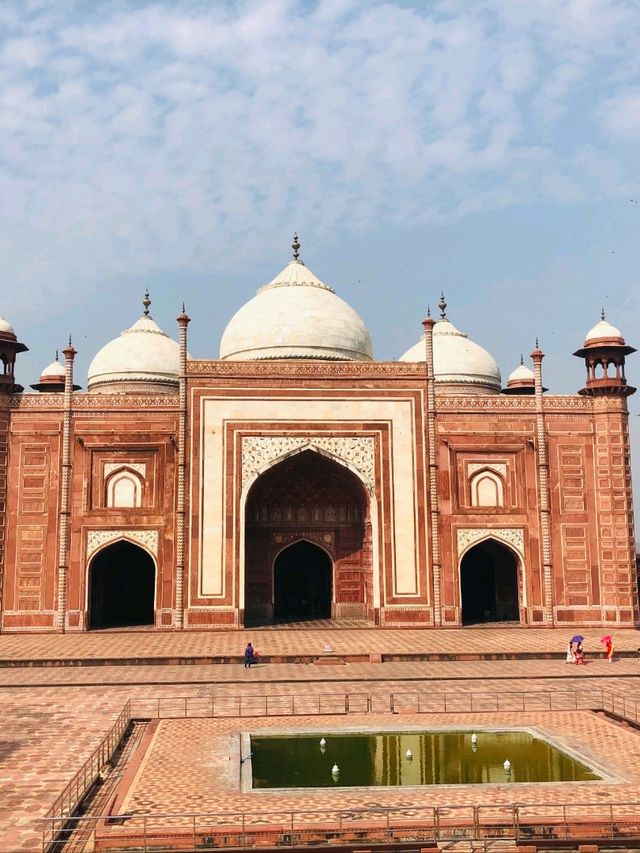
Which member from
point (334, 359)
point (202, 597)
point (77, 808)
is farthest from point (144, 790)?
point (334, 359)

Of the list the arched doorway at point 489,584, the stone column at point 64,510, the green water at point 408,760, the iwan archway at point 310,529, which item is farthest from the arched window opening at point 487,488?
the green water at point 408,760

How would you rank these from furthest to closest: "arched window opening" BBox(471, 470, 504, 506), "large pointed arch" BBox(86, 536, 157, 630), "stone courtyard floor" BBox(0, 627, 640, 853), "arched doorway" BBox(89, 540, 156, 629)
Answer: "arched doorway" BBox(89, 540, 156, 629) → "large pointed arch" BBox(86, 536, 157, 630) → "arched window opening" BBox(471, 470, 504, 506) → "stone courtyard floor" BBox(0, 627, 640, 853)

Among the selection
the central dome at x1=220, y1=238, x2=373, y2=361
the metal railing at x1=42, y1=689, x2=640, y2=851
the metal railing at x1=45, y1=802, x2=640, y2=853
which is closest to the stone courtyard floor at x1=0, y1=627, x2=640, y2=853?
the metal railing at x1=42, y1=689, x2=640, y2=851

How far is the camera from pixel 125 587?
21.7m

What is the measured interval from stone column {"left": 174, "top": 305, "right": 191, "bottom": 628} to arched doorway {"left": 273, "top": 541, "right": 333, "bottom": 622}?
3.68 meters

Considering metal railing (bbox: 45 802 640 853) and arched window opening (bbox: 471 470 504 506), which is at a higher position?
arched window opening (bbox: 471 470 504 506)

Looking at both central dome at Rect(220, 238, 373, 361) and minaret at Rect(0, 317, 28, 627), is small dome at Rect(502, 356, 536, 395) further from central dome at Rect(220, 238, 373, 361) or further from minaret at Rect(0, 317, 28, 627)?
minaret at Rect(0, 317, 28, 627)

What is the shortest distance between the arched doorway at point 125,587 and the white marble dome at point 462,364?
9973 millimetres

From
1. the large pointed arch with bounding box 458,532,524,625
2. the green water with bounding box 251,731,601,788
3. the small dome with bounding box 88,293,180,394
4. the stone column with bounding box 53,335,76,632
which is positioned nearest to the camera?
the green water with bounding box 251,731,601,788

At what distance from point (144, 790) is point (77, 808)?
57 centimetres

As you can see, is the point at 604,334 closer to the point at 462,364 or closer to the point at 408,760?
the point at 462,364

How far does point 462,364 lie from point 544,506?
7.08 meters

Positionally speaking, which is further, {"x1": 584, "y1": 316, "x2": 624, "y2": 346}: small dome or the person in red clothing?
{"x1": 584, "y1": 316, "x2": 624, "y2": 346}: small dome

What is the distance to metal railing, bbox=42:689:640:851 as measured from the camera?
6371mm
